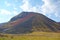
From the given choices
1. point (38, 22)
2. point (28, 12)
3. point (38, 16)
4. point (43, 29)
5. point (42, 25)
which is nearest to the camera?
point (43, 29)

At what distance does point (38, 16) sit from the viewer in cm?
15875

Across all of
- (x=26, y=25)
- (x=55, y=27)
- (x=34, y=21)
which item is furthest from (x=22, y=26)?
(x=55, y=27)

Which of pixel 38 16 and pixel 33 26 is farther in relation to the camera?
Result: pixel 38 16

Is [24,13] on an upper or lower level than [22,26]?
upper

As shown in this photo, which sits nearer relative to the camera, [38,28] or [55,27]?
[38,28]

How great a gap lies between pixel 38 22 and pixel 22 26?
42.8 ft

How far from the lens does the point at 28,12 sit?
198750 mm

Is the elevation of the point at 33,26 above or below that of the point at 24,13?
below

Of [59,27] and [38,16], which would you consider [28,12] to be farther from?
[59,27]

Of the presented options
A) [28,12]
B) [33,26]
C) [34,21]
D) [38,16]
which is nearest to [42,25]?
[33,26]

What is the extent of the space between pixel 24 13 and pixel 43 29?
78.7 meters

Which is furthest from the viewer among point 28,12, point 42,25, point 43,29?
point 28,12

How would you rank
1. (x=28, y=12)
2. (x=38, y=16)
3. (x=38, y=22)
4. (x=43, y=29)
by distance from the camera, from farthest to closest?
(x=28, y=12) < (x=38, y=16) < (x=38, y=22) < (x=43, y=29)

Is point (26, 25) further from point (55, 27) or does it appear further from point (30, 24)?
point (55, 27)
